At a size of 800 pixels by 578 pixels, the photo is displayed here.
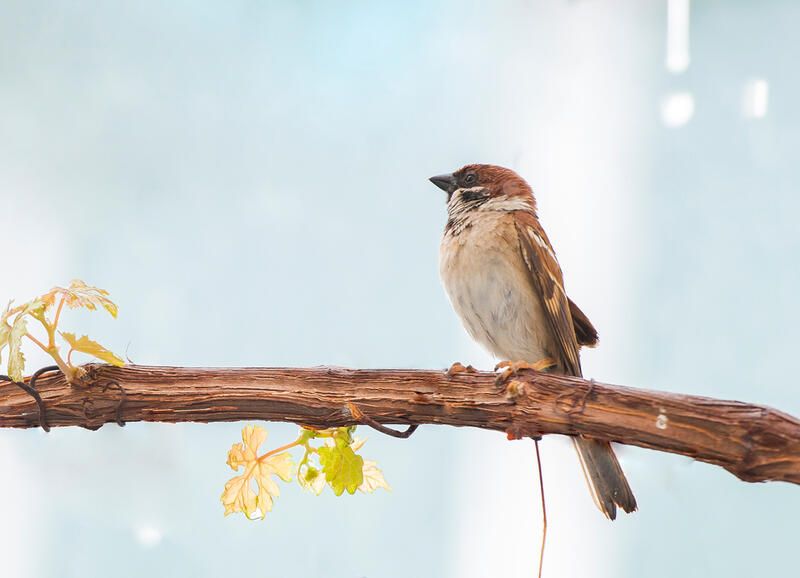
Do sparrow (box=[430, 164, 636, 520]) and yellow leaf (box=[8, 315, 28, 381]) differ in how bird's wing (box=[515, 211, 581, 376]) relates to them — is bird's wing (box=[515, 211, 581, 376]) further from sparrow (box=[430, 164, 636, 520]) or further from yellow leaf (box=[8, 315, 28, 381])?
yellow leaf (box=[8, 315, 28, 381])

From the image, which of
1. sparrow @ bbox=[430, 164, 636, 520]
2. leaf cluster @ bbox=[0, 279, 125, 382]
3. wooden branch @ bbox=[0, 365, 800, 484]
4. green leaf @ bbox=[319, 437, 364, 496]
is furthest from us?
sparrow @ bbox=[430, 164, 636, 520]

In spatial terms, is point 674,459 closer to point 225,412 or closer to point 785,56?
point 225,412

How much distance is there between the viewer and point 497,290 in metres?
0.90

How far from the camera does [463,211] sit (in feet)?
3.23

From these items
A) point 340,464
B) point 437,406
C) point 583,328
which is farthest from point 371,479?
point 583,328

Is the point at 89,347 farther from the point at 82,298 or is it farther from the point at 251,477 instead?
the point at 251,477

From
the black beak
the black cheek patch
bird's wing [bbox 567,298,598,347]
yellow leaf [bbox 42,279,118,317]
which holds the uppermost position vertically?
the black beak

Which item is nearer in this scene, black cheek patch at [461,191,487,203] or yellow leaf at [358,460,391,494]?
yellow leaf at [358,460,391,494]

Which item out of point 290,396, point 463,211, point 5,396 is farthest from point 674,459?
point 5,396

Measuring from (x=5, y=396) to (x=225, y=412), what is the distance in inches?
9.1

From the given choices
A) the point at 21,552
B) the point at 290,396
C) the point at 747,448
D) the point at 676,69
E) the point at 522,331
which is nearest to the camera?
the point at 747,448

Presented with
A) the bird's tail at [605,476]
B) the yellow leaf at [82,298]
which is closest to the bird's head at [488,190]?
the bird's tail at [605,476]

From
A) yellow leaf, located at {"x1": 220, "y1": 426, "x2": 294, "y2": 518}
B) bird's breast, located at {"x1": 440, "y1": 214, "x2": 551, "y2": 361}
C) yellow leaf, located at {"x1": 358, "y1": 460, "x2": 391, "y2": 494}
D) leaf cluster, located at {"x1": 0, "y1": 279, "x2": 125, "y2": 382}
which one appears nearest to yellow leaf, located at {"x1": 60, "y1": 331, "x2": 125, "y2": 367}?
leaf cluster, located at {"x1": 0, "y1": 279, "x2": 125, "y2": 382}

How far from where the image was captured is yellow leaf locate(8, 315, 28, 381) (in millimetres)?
676
